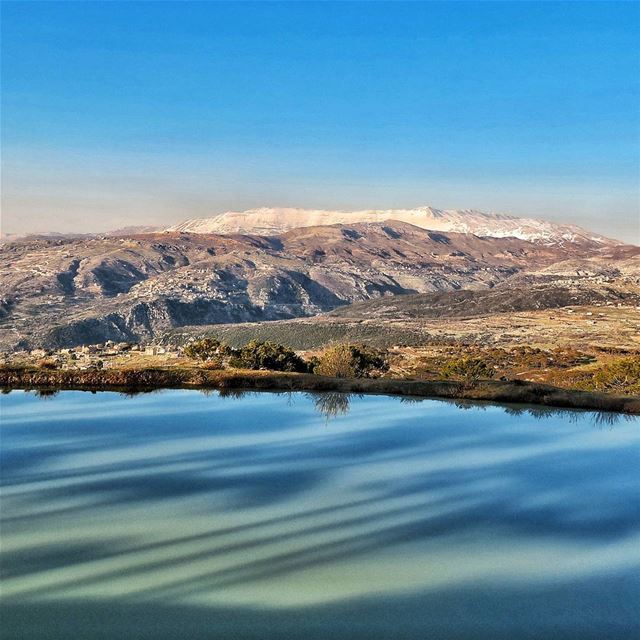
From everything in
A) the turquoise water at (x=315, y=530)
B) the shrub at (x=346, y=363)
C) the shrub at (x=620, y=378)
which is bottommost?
the shrub at (x=620, y=378)

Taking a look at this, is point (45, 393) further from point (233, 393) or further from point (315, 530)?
point (315, 530)

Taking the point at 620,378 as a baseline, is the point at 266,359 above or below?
above

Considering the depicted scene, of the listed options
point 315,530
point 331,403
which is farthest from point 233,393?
point 315,530

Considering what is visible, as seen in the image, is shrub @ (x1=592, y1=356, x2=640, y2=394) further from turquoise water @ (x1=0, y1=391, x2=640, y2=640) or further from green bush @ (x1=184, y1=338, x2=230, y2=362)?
turquoise water @ (x1=0, y1=391, x2=640, y2=640)

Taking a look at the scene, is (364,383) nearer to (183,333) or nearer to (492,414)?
(492,414)

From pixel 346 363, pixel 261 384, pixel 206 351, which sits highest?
pixel 261 384

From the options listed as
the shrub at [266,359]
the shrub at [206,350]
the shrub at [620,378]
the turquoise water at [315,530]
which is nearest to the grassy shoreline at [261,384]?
the turquoise water at [315,530]

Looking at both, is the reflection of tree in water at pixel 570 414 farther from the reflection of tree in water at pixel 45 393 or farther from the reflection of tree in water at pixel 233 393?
the reflection of tree in water at pixel 45 393
